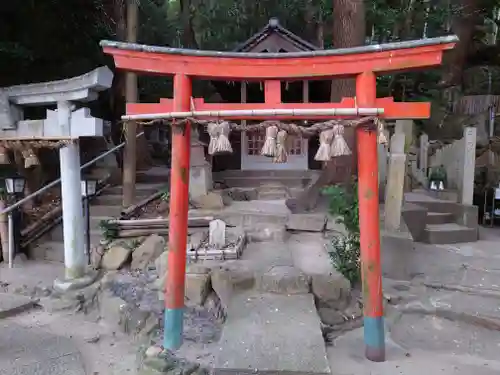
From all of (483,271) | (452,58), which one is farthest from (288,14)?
(483,271)

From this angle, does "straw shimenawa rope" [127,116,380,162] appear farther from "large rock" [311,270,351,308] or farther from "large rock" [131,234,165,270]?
"large rock" [131,234,165,270]

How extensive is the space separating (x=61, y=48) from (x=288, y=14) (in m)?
14.7

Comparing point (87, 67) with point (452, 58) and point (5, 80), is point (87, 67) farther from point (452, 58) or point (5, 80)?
point (452, 58)

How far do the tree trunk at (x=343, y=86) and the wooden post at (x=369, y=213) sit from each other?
218 inches

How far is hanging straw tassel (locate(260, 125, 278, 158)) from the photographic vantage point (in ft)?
16.3

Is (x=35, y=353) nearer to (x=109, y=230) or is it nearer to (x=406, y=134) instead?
(x=109, y=230)

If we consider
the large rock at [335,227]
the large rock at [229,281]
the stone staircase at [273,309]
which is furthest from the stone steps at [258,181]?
the large rock at [229,281]

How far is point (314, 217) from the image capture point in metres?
9.97

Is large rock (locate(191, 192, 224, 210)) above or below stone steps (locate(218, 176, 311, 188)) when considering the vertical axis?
below

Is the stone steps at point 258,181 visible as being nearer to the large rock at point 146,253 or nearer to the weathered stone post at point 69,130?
the large rock at point 146,253

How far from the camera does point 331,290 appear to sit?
22.0 ft

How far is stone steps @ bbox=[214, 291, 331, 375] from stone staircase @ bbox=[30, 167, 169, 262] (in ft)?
17.8

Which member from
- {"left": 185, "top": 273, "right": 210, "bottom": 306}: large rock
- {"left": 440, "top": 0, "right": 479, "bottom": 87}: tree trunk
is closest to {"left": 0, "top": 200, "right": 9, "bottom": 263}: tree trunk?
{"left": 185, "top": 273, "right": 210, "bottom": 306}: large rock

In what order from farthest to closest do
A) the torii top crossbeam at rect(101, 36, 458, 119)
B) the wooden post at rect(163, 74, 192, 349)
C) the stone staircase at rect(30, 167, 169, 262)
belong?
the stone staircase at rect(30, 167, 169, 262), the wooden post at rect(163, 74, 192, 349), the torii top crossbeam at rect(101, 36, 458, 119)
